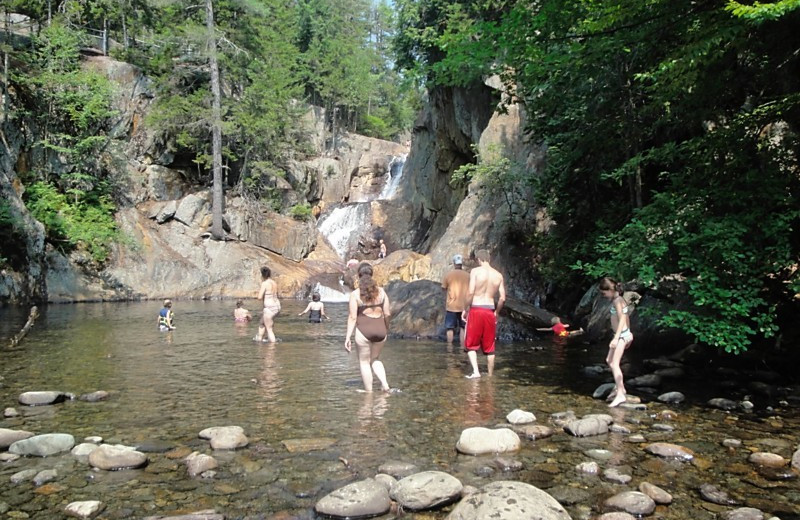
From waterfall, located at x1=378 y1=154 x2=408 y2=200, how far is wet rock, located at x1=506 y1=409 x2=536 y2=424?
37.4m

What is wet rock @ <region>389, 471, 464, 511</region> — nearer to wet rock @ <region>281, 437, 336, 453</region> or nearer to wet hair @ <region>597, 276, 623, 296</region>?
wet rock @ <region>281, 437, 336, 453</region>

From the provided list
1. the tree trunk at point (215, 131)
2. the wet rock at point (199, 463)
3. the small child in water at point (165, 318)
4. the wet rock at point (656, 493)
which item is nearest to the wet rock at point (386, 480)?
the wet rock at point (199, 463)

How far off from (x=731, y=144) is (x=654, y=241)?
1.63 metres

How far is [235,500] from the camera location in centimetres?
431

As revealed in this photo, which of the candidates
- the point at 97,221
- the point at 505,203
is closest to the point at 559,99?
the point at 505,203

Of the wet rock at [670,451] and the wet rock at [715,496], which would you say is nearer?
the wet rock at [715,496]

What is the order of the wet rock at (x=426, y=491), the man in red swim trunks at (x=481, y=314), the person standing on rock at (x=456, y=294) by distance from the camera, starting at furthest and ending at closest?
the person standing on rock at (x=456, y=294) < the man in red swim trunks at (x=481, y=314) < the wet rock at (x=426, y=491)

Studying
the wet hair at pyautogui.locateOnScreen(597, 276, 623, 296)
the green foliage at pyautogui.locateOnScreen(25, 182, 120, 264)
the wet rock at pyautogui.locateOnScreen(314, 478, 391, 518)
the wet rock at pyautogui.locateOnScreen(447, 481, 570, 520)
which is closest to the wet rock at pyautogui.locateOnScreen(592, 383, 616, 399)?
the wet hair at pyautogui.locateOnScreen(597, 276, 623, 296)

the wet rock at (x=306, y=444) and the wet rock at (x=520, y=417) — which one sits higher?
the wet rock at (x=520, y=417)

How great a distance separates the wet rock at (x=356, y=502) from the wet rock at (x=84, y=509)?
1.57 metres

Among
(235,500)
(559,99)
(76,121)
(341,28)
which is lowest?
(235,500)

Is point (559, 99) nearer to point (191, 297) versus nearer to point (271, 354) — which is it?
point (271, 354)

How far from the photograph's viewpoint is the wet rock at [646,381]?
323 inches

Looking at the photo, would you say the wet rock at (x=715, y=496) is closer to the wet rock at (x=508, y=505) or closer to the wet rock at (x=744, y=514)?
the wet rock at (x=744, y=514)
